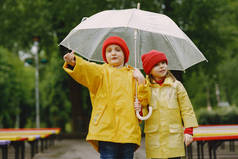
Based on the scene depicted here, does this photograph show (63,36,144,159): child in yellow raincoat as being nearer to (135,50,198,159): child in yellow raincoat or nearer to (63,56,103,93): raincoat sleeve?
(63,56,103,93): raincoat sleeve

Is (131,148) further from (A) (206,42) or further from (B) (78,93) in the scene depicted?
(B) (78,93)

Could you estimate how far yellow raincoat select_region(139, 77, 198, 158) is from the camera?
3.61 m

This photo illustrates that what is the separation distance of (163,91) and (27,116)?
29.0 m

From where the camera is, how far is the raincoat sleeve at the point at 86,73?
10.3ft

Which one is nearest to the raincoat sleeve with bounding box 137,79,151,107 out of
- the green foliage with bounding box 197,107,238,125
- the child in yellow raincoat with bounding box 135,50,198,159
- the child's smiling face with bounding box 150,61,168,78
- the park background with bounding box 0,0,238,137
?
the child in yellow raincoat with bounding box 135,50,198,159

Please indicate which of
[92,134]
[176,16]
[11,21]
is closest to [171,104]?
[92,134]

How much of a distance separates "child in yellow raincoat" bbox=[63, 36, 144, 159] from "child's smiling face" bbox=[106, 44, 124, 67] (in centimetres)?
8

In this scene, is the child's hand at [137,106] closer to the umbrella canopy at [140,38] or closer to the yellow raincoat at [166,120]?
the yellow raincoat at [166,120]

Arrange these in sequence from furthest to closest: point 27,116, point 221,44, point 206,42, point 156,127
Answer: point 27,116 < point 221,44 < point 206,42 < point 156,127

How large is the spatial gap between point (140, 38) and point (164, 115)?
1540 millimetres

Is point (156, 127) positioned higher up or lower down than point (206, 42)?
lower down

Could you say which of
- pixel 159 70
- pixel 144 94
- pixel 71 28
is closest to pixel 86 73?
pixel 144 94

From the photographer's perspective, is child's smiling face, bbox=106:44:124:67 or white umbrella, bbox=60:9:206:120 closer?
child's smiling face, bbox=106:44:124:67

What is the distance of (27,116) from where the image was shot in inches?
1233
